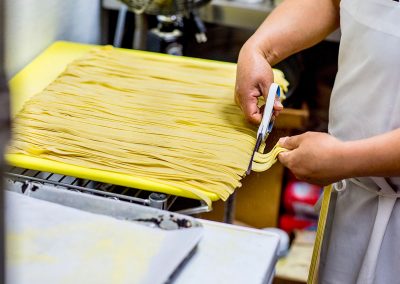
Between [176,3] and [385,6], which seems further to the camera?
[176,3]

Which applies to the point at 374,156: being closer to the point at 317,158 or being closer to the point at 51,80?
the point at 317,158

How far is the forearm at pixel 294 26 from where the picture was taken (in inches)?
51.4

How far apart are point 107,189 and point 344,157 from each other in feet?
1.32

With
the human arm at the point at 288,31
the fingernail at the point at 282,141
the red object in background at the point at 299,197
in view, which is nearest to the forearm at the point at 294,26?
the human arm at the point at 288,31

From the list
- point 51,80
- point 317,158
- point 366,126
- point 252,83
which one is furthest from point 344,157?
point 51,80

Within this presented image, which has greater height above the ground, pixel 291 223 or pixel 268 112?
pixel 268 112

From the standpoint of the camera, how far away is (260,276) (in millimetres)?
875

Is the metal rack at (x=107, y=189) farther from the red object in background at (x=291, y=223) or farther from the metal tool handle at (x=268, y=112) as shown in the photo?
the red object in background at (x=291, y=223)

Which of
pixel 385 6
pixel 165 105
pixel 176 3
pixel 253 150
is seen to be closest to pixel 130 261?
pixel 253 150

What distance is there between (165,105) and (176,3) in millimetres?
526

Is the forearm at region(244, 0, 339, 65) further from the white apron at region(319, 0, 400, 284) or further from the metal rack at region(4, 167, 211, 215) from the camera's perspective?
the metal rack at region(4, 167, 211, 215)

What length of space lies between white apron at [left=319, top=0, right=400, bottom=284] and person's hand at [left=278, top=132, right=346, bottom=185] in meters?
0.13

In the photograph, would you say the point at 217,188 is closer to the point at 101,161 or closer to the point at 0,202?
the point at 101,161

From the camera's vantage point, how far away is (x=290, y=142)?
1.12 m
